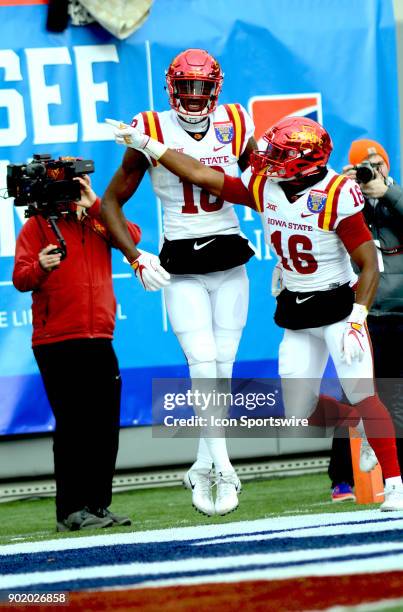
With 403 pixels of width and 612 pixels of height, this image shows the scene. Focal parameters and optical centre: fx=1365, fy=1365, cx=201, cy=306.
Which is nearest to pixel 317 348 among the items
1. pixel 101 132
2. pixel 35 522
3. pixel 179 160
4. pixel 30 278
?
pixel 179 160

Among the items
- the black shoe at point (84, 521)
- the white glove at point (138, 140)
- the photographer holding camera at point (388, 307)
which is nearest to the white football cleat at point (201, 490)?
the black shoe at point (84, 521)

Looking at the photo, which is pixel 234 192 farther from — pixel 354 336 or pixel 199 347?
pixel 354 336

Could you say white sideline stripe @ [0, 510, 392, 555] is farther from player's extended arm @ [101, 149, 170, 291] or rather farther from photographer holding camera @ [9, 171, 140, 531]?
player's extended arm @ [101, 149, 170, 291]

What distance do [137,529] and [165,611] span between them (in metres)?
2.72

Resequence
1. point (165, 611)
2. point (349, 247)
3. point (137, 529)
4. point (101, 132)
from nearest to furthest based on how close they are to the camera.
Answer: point (165, 611) → point (349, 247) → point (137, 529) → point (101, 132)

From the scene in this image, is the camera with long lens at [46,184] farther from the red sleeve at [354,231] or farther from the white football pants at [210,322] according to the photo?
the red sleeve at [354,231]

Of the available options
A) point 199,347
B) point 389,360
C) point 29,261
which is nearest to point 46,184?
point 29,261

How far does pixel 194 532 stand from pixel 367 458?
3.99ft

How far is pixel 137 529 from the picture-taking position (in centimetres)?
603

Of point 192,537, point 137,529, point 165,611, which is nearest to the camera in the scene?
point 165,611

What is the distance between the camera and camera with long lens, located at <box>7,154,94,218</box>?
20.5ft

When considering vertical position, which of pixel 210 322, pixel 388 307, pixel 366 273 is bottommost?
pixel 388 307

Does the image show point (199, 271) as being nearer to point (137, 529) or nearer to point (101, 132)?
point (137, 529)

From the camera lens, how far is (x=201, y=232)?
19.3ft
